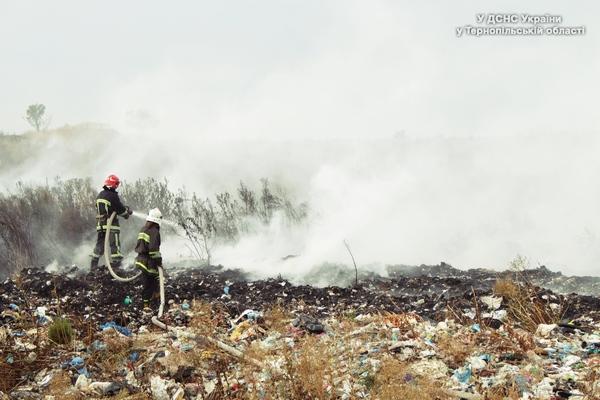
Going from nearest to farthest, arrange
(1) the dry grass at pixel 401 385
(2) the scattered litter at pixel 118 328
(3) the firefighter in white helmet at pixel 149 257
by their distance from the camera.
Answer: (1) the dry grass at pixel 401 385, (2) the scattered litter at pixel 118 328, (3) the firefighter in white helmet at pixel 149 257

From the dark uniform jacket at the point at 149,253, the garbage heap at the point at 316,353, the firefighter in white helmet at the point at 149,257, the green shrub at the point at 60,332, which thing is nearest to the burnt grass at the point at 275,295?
the garbage heap at the point at 316,353

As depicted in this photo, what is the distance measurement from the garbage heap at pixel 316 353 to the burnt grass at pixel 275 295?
0.19 ft

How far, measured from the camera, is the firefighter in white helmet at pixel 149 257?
23.0 feet

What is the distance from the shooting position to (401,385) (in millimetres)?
3375

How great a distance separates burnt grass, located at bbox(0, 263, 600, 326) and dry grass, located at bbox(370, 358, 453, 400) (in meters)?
2.18

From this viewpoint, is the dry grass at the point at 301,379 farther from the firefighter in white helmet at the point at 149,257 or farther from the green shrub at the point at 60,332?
the firefighter in white helmet at the point at 149,257

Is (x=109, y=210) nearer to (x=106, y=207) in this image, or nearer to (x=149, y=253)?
(x=106, y=207)

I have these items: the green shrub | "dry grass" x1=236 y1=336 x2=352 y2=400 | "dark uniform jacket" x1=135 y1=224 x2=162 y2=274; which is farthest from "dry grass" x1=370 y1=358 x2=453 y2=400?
"dark uniform jacket" x1=135 y1=224 x2=162 y2=274

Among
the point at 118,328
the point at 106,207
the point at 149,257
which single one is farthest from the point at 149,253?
the point at 106,207

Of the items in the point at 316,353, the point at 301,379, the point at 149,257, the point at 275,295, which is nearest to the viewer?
the point at 301,379

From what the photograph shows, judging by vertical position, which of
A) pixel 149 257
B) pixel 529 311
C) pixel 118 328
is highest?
pixel 149 257

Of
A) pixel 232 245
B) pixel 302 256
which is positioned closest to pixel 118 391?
pixel 302 256

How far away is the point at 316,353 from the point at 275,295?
404 centimetres

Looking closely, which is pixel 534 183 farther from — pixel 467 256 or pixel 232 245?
pixel 232 245
